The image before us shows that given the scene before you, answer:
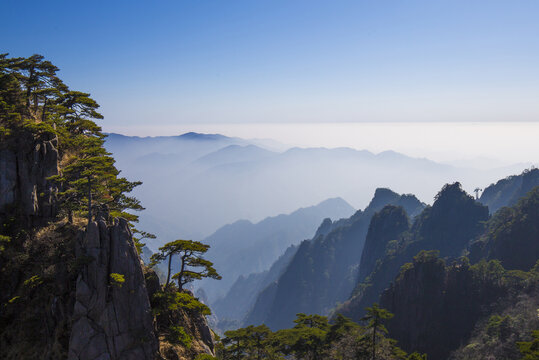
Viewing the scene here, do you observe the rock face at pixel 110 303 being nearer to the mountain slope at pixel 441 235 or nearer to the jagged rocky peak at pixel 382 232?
the mountain slope at pixel 441 235

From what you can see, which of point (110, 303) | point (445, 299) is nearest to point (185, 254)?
point (110, 303)

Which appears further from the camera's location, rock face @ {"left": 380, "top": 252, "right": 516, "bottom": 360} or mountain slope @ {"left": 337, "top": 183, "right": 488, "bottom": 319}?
mountain slope @ {"left": 337, "top": 183, "right": 488, "bottom": 319}

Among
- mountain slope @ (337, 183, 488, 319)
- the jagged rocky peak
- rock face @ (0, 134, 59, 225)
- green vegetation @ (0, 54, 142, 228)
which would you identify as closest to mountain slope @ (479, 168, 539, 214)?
mountain slope @ (337, 183, 488, 319)

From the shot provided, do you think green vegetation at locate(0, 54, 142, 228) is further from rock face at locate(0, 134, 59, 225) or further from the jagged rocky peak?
the jagged rocky peak

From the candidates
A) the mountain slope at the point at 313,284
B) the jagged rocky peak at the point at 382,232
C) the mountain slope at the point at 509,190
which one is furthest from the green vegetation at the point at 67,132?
the mountain slope at the point at 313,284

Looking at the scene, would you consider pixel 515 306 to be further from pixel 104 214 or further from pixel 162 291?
pixel 104 214

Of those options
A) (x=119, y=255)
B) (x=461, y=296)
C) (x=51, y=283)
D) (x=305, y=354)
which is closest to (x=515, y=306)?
(x=461, y=296)

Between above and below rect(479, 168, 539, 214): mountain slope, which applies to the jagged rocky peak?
below
